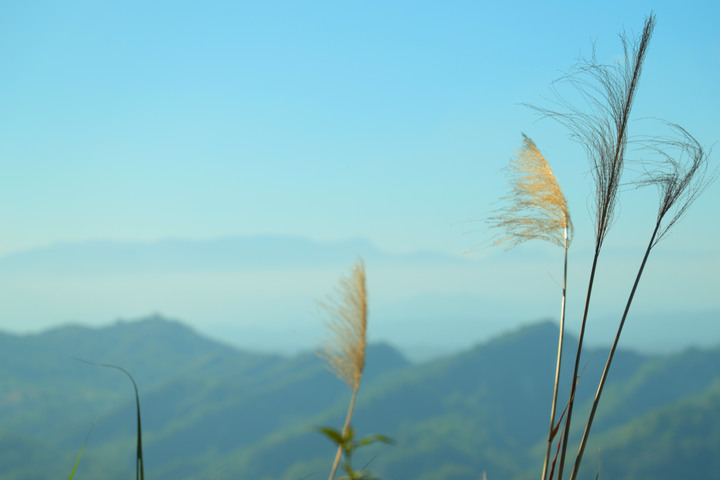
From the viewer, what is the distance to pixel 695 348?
141 m

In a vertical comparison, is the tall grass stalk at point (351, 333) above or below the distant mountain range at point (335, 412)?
above

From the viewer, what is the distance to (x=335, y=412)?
110812 millimetres

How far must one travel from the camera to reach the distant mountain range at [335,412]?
292 feet

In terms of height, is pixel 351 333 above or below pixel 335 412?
above

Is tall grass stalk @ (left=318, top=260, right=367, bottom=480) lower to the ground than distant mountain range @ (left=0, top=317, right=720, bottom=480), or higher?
higher

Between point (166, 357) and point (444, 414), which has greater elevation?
point (444, 414)

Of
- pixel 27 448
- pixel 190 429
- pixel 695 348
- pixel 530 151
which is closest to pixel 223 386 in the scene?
pixel 190 429

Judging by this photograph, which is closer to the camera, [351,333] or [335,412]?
[351,333]

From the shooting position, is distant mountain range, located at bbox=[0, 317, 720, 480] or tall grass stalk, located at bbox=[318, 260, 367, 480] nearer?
tall grass stalk, located at bbox=[318, 260, 367, 480]

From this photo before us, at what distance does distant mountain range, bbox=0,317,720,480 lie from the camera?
8894cm

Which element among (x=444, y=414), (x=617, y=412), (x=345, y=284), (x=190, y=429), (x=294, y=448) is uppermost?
(x=345, y=284)

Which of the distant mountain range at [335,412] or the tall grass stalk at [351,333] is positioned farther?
the distant mountain range at [335,412]

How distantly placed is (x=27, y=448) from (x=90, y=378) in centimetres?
6111

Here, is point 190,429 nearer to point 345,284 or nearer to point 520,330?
point 520,330
